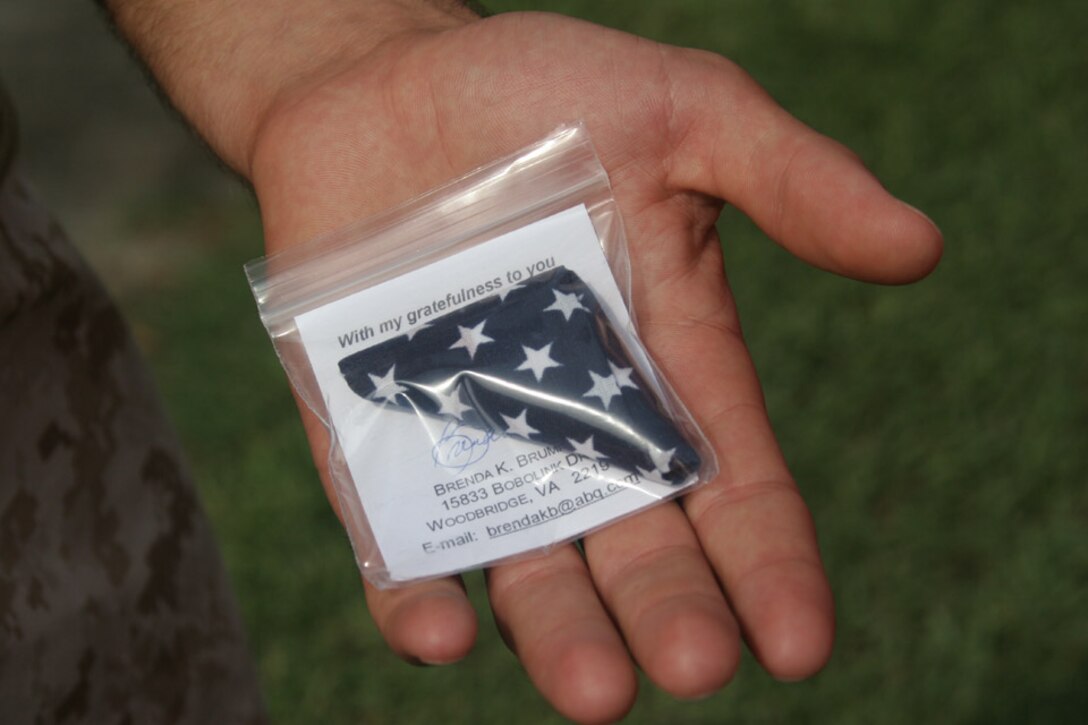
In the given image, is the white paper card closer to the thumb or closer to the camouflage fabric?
the thumb

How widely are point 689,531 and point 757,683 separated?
141 cm

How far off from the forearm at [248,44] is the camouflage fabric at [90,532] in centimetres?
54

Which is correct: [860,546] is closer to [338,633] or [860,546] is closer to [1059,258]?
[1059,258]

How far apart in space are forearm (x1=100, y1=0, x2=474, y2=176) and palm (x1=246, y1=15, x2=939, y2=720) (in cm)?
13

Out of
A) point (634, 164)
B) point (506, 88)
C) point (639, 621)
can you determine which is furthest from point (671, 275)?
point (639, 621)

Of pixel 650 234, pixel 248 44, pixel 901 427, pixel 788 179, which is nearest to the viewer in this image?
pixel 788 179

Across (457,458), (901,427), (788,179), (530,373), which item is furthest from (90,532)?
(901,427)

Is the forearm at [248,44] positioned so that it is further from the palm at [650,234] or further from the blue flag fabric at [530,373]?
the blue flag fabric at [530,373]

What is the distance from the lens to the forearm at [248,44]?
Answer: 7.47 ft

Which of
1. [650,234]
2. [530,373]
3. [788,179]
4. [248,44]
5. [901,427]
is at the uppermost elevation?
[248,44]

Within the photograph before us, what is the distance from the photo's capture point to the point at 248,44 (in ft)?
7.77

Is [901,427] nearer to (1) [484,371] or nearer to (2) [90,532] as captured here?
(1) [484,371]
